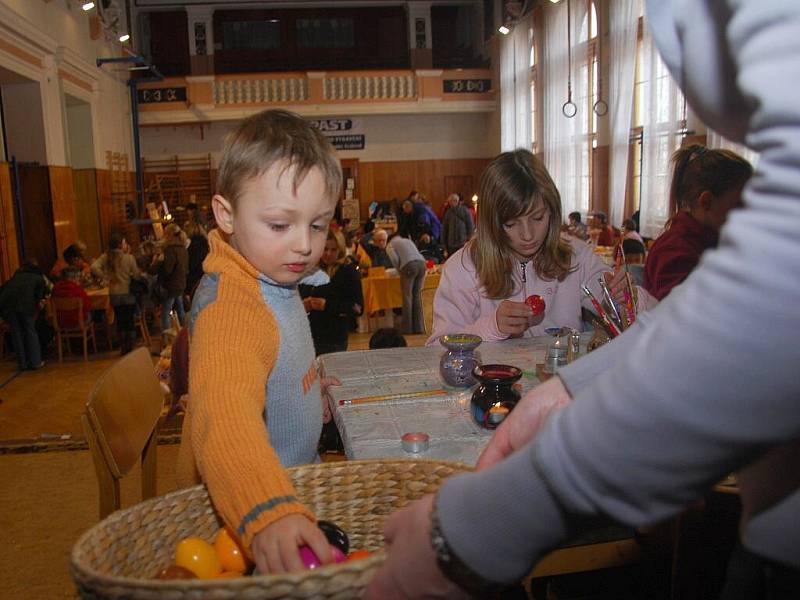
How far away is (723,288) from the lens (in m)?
0.56

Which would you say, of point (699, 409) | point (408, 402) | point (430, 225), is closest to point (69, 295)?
point (408, 402)

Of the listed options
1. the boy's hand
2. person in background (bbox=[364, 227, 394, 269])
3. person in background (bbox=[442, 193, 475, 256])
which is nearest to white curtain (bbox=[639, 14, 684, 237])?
person in background (bbox=[364, 227, 394, 269])

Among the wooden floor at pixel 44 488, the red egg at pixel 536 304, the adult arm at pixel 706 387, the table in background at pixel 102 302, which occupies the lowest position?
the wooden floor at pixel 44 488

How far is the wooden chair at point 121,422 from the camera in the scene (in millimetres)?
1918

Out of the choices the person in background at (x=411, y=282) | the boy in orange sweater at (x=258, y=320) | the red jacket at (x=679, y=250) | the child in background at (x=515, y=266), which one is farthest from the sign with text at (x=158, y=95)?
the boy in orange sweater at (x=258, y=320)

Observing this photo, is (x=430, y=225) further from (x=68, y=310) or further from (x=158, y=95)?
(x=68, y=310)

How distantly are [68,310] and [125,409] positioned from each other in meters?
6.19

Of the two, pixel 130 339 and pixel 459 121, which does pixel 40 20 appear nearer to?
pixel 130 339

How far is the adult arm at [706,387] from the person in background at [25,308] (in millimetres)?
7759

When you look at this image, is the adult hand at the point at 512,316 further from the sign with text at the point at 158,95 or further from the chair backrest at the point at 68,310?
the sign with text at the point at 158,95

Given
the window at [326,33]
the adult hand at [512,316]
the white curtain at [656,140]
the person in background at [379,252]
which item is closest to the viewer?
the adult hand at [512,316]

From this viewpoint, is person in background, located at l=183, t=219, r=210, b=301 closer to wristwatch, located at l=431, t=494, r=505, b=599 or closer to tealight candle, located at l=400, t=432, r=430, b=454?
tealight candle, located at l=400, t=432, r=430, b=454

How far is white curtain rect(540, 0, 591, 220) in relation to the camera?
1325cm

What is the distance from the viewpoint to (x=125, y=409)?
2121 mm
